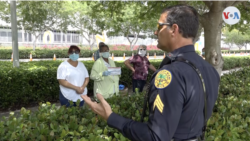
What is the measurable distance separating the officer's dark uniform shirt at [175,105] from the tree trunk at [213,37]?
4.75 metres

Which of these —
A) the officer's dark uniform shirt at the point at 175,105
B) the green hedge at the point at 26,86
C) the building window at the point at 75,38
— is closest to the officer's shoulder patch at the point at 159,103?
the officer's dark uniform shirt at the point at 175,105

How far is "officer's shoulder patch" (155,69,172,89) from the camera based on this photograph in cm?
124

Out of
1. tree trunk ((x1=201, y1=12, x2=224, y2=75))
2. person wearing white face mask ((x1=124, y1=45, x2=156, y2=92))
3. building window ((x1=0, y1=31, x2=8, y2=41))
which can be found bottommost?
person wearing white face mask ((x1=124, y1=45, x2=156, y2=92))

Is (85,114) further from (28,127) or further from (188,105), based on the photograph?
(188,105)

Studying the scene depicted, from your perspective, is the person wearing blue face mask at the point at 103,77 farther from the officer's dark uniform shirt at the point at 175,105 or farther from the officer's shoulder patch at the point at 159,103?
the officer's shoulder patch at the point at 159,103

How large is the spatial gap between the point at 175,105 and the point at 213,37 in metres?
5.22

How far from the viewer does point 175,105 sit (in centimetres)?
122

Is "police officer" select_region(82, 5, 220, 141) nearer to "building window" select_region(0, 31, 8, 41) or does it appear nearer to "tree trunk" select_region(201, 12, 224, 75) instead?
"tree trunk" select_region(201, 12, 224, 75)

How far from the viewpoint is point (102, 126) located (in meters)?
2.35

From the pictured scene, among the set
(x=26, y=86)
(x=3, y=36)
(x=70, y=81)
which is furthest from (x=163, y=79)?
(x=3, y=36)

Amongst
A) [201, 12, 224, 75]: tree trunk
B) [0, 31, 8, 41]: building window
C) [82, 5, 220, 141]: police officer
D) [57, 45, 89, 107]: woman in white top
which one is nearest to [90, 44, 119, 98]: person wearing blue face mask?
[57, 45, 89, 107]: woman in white top

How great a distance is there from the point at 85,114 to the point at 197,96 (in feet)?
5.43

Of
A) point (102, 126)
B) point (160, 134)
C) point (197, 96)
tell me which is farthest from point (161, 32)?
point (102, 126)

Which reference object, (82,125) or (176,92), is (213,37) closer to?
(82,125)
